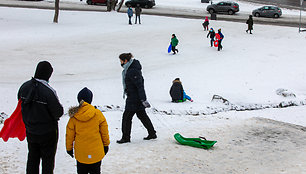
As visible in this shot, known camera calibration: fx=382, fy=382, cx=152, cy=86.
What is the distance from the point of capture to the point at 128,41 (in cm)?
2420

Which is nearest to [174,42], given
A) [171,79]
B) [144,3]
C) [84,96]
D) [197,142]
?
[171,79]

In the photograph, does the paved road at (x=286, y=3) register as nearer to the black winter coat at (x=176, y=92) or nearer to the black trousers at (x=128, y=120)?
the black winter coat at (x=176, y=92)

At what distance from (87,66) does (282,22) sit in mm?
21015

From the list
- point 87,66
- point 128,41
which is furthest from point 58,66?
point 128,41

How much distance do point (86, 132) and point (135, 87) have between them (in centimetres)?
273

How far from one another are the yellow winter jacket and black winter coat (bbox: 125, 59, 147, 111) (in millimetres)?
2482

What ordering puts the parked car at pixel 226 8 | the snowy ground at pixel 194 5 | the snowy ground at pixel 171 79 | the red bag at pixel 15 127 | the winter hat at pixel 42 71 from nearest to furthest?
the winter hat at pixel 42 71, the red bag at pixel 15 127, the snowy ground at pixel 171 79, the parked car at pixel 226 8, the snowy ground at pixel 194 5

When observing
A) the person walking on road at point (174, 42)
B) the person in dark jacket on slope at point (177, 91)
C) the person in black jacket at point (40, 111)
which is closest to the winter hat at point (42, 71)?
the person in black jacket at point (40, 111)

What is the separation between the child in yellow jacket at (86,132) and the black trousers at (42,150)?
0.26 metres

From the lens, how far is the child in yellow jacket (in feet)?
15.1

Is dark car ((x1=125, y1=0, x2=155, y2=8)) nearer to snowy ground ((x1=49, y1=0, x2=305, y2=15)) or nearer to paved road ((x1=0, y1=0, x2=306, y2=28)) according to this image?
paved road ((x1=0, y1=0, x2=306, y2=28))

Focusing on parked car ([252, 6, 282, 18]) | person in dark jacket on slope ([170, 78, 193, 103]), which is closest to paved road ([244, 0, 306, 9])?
parked car ([252, 6, 282, 18])

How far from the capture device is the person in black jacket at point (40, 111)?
4.66 meters

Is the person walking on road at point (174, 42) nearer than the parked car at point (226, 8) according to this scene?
Yes
